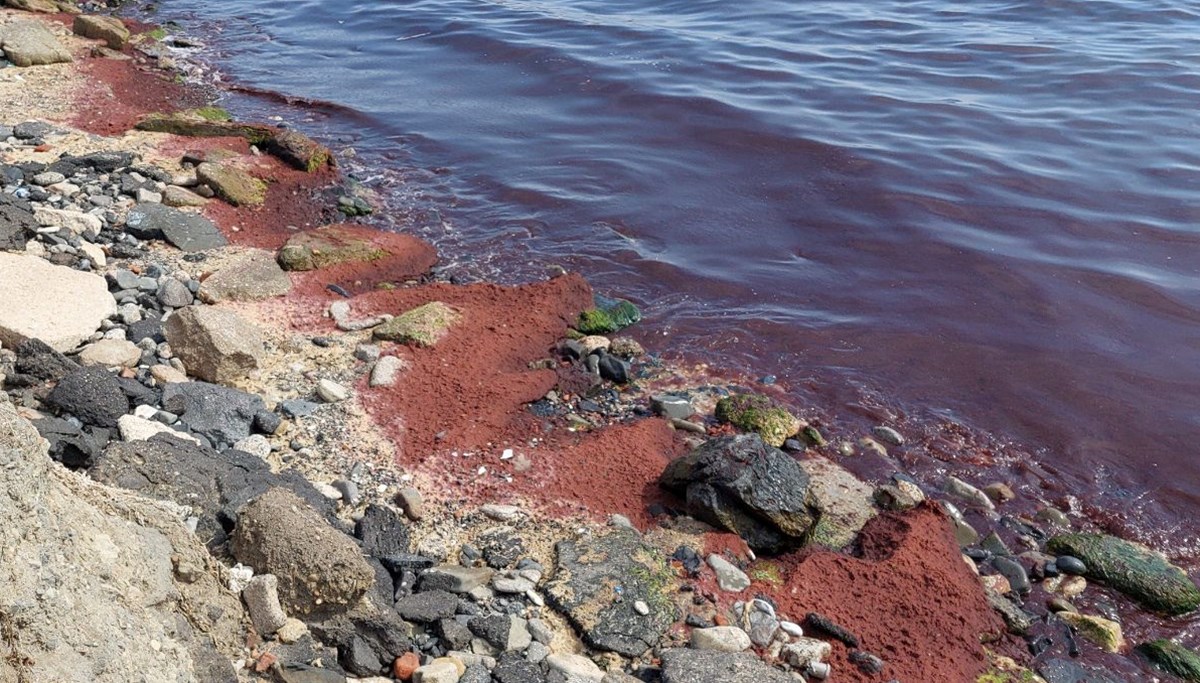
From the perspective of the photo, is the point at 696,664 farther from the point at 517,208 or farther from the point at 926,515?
the point at 517,208

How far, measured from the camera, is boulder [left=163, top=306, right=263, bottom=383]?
6.05 metres

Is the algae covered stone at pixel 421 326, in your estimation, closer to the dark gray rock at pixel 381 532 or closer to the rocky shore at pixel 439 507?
the rocky shore at pixel 439 507

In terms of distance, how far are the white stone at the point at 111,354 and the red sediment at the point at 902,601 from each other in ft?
13.0

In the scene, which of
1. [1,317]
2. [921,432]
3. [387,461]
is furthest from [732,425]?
[1,317]

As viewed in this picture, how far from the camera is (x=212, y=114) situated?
40.0 ft

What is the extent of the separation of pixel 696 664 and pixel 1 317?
14.4ft

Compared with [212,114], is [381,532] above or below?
below

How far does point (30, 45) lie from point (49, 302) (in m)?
8.60

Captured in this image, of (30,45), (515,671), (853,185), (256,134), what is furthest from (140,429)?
(30,45)

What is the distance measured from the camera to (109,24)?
1530 centimetres

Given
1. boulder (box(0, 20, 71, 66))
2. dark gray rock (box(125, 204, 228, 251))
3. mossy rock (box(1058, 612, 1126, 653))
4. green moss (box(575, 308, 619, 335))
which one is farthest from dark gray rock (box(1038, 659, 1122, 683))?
boulder (box(0, 20, 71, 66))

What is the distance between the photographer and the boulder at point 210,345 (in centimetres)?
605

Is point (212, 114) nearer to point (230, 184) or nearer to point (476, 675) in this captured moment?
point (230, 184)

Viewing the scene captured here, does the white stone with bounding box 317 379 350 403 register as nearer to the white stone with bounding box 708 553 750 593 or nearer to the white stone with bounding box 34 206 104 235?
the white stone with bounding box 708 553 750 593
